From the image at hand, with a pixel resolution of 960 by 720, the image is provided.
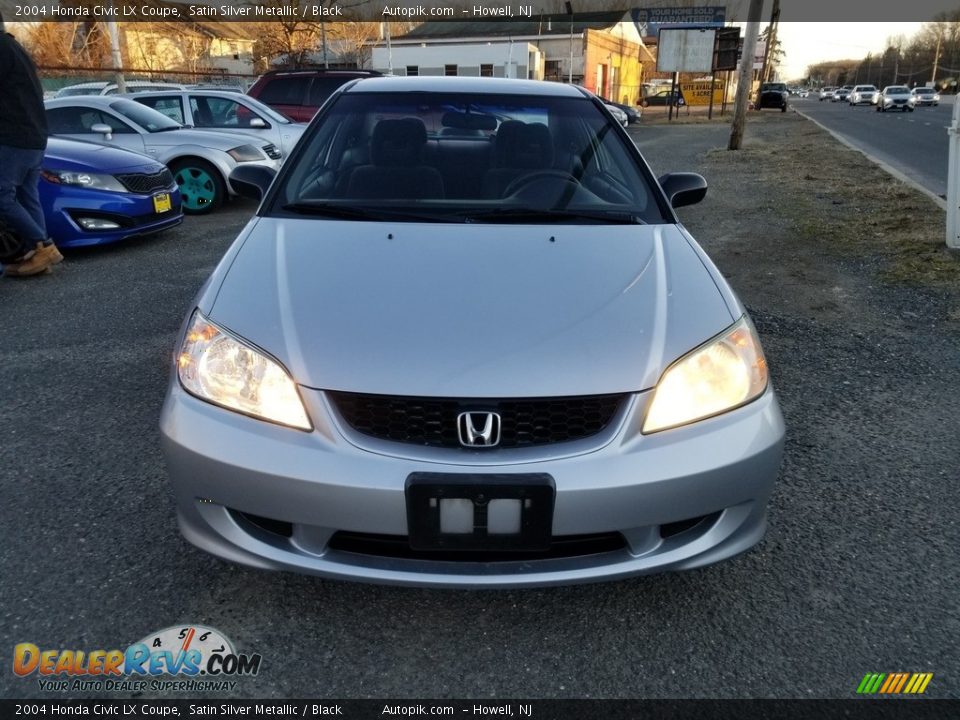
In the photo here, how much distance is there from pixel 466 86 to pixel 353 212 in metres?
1.10

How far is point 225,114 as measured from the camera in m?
9.90

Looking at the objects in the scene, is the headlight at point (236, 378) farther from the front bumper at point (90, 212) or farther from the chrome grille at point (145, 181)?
the chrome grille at point (145, 181)

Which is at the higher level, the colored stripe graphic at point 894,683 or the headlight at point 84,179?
the headlight at point 84,179

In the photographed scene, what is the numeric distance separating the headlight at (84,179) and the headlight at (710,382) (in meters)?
5.90

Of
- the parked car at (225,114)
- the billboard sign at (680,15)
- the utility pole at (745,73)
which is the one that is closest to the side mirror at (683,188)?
the parked car at (225,114)

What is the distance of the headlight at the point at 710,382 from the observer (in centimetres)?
180

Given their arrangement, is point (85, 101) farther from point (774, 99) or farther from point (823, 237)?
point (774, 99)

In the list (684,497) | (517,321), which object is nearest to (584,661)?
(684,497)

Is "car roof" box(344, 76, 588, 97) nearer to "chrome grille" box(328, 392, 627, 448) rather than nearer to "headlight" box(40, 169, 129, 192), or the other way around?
"chrome grille" box(328, 392, 627, 448)

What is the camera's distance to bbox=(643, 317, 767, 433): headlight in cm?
180

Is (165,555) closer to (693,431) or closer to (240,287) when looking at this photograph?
(240,287)

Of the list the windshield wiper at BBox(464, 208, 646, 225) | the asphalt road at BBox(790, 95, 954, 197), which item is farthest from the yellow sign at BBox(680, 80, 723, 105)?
the windshield wiper at BBox(464, 208, 646, 225)

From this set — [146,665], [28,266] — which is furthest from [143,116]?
[146,665]

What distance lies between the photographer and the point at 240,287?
2.14 metres
